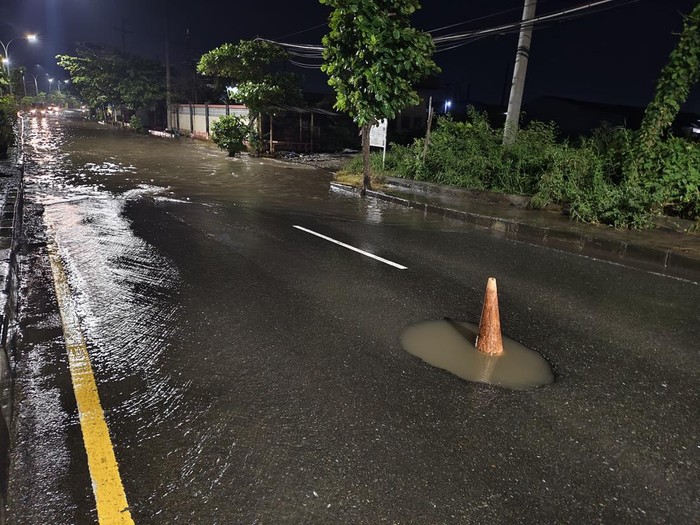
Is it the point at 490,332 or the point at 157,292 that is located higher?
the point at 490,332

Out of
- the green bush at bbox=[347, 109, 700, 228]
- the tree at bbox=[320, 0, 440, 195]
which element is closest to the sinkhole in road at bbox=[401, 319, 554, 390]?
the green bush at bbox=[347, 109, 700, 228]

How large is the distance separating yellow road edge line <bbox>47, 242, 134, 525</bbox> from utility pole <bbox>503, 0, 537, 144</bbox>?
11843 millimetres

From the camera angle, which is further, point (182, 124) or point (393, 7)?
point (182, 124)

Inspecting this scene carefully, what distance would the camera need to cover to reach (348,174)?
17.3m

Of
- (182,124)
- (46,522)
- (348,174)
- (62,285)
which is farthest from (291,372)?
(182,124)

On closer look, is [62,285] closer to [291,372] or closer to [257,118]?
[291,372]

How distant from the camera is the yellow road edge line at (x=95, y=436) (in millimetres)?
2392

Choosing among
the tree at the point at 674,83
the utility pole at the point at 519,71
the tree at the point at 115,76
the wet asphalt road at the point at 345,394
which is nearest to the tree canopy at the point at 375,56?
the utility pole at the point at 519,71

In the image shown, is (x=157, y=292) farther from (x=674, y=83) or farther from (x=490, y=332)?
(x=674, y=83)

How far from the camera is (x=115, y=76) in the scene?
4800 cm

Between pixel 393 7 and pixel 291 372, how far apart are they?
1145 centimetres

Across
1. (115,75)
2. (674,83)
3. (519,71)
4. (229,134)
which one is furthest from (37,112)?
(674,83)

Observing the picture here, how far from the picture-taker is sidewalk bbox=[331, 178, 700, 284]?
755 centimetres

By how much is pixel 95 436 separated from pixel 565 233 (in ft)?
27.6
